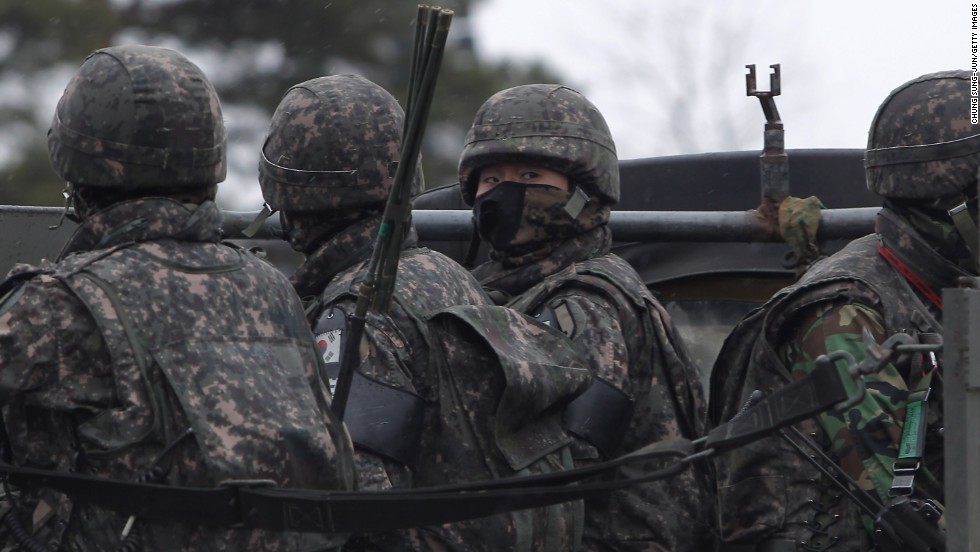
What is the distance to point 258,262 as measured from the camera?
3.96 m

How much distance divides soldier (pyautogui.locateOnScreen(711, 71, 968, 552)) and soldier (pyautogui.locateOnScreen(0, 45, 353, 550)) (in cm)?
161

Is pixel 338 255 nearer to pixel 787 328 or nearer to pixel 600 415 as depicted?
pixel 600 415

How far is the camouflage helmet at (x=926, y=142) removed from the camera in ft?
16.6

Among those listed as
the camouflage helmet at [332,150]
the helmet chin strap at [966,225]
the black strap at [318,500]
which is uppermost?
the camouflage helmet at [332,150]

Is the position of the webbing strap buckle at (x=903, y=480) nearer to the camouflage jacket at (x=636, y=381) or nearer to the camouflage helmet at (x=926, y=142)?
the camouflage jacket at (x=636, y=381)

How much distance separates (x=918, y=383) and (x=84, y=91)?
2454 mm

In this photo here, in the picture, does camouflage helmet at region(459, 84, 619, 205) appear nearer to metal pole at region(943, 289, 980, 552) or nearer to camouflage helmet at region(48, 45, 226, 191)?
camouflage helmet at region(48, 45, 226, 191)

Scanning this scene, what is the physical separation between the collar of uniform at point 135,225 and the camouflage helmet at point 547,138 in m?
1.82

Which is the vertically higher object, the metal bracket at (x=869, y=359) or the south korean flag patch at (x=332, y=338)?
the metal bracket at (x=869, y=359)

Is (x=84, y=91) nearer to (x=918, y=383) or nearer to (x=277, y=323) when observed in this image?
(x=277, y=323)

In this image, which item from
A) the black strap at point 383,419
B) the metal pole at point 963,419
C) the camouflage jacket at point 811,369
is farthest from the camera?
the camouflage jacket at point 811,369

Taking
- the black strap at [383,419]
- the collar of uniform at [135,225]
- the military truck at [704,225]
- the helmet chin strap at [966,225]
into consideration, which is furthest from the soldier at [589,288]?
the collar of uniform at [135,225]

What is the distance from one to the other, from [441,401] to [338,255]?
2.13 feet

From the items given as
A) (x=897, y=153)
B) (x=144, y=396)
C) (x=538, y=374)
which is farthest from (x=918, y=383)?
(x=144, y=396)
